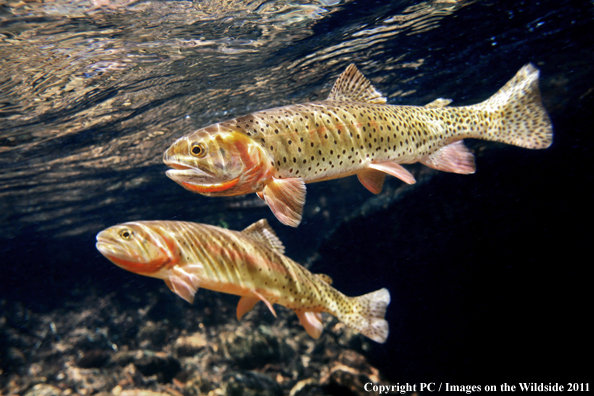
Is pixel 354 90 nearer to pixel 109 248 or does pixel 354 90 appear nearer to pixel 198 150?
pixel 198 150

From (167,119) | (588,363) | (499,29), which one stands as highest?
(499,29)

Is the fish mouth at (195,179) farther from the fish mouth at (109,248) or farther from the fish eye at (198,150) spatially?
the fish mouth at (109,248)

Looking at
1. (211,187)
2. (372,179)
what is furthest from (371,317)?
(211,187)

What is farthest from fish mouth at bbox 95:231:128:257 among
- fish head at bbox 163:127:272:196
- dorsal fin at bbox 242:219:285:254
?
dorsal fin at bbox 242:219:285:254

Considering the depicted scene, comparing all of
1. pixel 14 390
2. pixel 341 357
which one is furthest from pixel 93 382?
pixel 341 357

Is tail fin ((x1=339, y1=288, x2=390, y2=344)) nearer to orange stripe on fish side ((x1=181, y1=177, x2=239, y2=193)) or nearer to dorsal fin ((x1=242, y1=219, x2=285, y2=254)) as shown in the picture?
dorsal fin ((x1=242, y1=219, x2=285, y2=254))

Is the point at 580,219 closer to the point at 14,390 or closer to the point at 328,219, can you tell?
the point at 328,219

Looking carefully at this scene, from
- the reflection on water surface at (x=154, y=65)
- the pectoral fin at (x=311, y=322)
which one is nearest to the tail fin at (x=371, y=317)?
the pectoral fin at (x=311, y=322)
